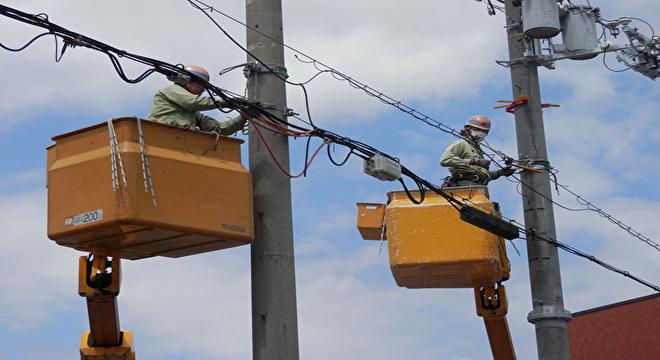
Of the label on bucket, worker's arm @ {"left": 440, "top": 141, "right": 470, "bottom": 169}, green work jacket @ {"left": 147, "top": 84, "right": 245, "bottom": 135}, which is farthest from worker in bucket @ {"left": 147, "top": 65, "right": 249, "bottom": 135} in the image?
worker's arm @ {"left": 440, "top": 141, "right": 470, "bottom": 169}

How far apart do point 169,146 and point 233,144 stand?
2.05ft

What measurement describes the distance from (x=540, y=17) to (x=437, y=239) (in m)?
3.63

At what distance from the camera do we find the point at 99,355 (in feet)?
29.8

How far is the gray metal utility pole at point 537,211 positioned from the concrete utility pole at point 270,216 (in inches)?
192

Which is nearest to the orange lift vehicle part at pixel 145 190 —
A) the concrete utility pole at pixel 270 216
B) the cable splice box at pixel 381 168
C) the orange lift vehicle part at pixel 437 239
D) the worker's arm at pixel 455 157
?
the concrete utility pole at pixel 270 216

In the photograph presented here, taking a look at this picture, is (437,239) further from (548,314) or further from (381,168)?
(548,314)

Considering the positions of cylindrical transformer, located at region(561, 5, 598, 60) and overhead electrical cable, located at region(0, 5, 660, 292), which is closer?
overhead electrical cable, located at region(0, 5, 660, 292)

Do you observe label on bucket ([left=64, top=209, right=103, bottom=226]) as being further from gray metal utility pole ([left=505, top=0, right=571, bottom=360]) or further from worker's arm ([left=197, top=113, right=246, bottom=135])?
gray metal utility pole ([left=505, top=0, right=571, bottom=360])

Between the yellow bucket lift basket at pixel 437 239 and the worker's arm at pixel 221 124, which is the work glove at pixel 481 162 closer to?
the yellow bucket lift basket at pixel 437 239

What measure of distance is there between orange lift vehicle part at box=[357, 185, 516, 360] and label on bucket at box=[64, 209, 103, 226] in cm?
396

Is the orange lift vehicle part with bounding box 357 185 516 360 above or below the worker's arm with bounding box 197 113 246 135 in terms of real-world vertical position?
below

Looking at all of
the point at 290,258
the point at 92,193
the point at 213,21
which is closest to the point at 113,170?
the point at 92,193

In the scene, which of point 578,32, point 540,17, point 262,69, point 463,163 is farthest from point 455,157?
point 262,69

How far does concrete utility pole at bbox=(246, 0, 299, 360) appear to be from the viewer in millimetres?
8766
